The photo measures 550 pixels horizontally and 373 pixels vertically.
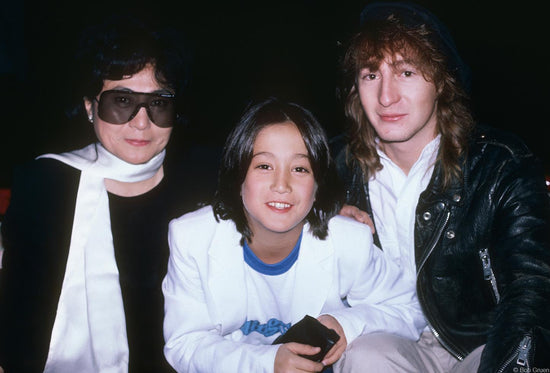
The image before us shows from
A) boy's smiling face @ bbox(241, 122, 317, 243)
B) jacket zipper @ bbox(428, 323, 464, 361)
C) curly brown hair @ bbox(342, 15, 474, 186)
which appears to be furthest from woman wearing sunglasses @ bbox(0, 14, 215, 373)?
jacket zipper @ bbox(428, 323, 464, 361)

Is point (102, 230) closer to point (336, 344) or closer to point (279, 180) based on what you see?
point (279, 180)

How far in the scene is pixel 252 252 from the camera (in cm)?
201

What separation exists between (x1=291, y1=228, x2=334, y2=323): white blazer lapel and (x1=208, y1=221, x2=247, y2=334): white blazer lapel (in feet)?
0.92

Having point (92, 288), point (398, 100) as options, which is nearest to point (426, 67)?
point (398, 100)

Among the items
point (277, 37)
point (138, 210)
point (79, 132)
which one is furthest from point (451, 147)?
point (277, 37)

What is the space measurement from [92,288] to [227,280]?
0.82m

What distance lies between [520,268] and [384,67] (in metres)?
1.19

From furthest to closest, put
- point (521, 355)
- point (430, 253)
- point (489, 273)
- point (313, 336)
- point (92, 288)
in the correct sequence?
point (92, 288) → point (430, 253) → point (489, 273) → point (313, 336) → point (521, 355)

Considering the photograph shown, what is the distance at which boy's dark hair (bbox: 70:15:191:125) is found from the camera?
2057 mm

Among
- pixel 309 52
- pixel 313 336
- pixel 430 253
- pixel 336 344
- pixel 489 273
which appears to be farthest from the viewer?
pixel 309 52

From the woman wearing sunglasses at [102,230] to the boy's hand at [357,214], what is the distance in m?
0.93

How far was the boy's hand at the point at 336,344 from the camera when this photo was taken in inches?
68.9

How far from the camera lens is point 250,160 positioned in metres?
1.90

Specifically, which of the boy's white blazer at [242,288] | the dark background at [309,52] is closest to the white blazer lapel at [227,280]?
the boy's white blazer at [242,288]
